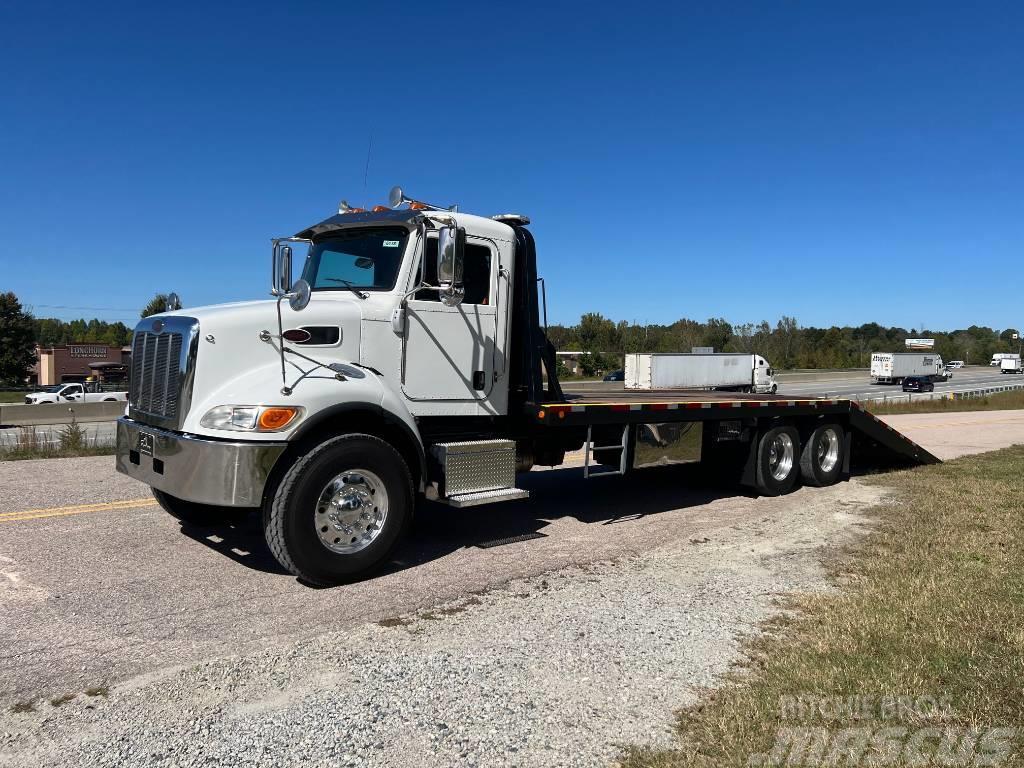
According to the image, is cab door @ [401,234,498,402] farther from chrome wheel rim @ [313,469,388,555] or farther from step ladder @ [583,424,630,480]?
step ladder @ [583,424,630,480]

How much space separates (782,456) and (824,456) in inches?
40.8

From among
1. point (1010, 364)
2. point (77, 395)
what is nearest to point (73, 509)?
point (77, 395)

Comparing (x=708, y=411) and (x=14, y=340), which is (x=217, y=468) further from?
(x=14, y=340)

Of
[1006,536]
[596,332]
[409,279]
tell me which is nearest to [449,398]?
[409,279]

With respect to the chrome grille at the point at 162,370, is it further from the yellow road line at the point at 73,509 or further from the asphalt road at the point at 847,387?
the asphalt road at the point at 847,387

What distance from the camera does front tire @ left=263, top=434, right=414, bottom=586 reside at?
5.05 m

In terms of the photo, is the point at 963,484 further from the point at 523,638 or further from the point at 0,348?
the point at 0,348

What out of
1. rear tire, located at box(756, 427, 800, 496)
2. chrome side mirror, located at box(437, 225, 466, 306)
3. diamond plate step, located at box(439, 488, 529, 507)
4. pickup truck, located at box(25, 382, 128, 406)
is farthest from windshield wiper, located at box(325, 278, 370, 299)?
pickup truck, located at box(25, 382, 128, 406)

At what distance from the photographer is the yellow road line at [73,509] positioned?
23.2 feet

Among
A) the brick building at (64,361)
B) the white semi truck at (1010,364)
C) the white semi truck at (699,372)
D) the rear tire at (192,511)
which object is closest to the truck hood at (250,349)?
the rear tire at (192,511)

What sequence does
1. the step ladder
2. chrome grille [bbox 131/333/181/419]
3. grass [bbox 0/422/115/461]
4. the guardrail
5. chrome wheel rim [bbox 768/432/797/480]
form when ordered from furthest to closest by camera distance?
the guardrail, grass [bbox 0/422/115/461], chrome wheel rim [bbox 768/432/797/480], the step ladder, chrome grille [bbox 131/333/181/419]

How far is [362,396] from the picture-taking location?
17.9ft

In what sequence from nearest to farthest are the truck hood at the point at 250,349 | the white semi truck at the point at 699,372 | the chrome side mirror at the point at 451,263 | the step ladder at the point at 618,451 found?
the truck hood at the point at 250,349
the chrome side mirror at the point at 451,263
the step ladder at the point at 618,451
the white semi truck at the point at 699,372

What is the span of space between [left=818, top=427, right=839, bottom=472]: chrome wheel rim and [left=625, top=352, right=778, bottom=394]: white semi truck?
12.6m
